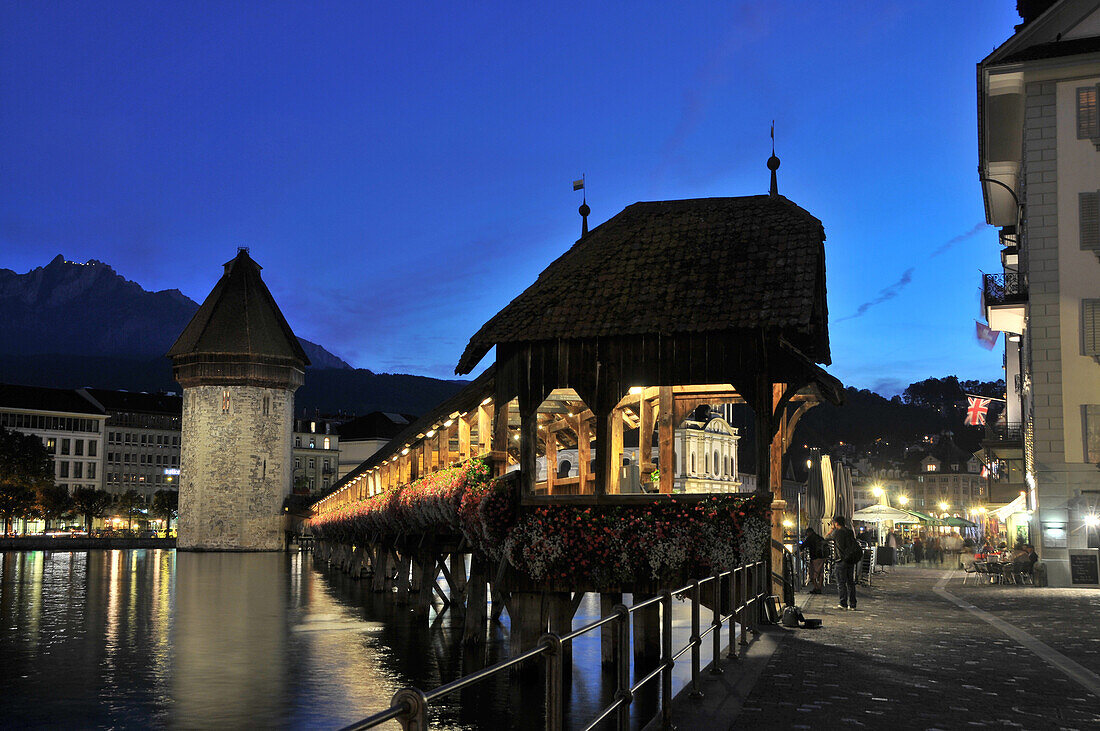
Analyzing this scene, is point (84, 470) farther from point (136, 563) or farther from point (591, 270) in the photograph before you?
point (591, 270)

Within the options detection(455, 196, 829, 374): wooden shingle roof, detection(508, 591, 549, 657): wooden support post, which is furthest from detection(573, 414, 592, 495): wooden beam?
detection(508, 591, 549, 657): wooden support post

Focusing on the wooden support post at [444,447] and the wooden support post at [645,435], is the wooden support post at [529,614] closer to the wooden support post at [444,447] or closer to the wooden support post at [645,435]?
the wooden support post at [645,435]

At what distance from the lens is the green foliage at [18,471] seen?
250ft

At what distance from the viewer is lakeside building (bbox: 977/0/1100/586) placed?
1035 inches

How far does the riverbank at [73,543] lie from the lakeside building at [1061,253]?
7493 centimetres

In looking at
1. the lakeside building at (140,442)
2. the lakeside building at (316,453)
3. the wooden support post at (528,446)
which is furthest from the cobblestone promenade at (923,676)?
the lakeside building at (316,453)

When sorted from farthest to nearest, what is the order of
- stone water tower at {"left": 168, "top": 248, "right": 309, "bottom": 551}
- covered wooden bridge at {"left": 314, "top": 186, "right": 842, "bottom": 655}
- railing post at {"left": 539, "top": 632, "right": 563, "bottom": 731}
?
stone water tower at {"left": 168, "top": 248, "right": 309, "bottom": 551}
covered wooden bridge at {"left": 314, "top": 186, "right": 842, "bottom": 655}
railing post at {"left": 539, "top": 632, "right": 563, "bottom": 731}

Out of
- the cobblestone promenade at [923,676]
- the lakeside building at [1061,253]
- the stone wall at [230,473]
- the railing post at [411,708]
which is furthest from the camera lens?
the stone wall at [230,473]

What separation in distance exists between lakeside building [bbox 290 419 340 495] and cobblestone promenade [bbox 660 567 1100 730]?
125 meters

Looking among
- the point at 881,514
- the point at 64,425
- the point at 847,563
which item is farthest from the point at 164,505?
the point at 847,563

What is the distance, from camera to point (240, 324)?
3354 inches

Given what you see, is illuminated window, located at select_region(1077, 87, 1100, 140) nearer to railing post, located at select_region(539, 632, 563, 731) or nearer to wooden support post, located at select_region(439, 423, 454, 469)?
wooden support post, located at select_region(439, 423, 454, 469)

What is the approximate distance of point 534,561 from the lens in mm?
14766

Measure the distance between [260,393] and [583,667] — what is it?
229 feet
